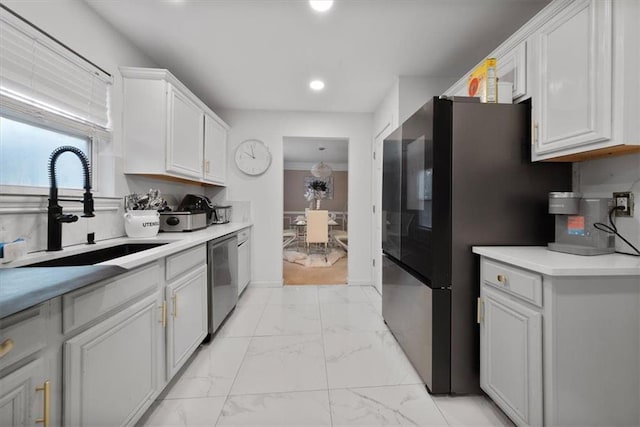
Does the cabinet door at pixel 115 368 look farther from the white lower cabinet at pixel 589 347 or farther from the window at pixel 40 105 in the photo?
the white lower cabinet at pixel 589 347

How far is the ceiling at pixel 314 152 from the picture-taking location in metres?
5.94

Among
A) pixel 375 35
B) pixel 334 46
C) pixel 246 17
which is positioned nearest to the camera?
pixel 246 17

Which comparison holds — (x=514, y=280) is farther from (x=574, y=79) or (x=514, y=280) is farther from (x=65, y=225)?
(x=65, y=225)

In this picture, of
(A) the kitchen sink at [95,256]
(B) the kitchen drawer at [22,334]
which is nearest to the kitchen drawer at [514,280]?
(B) the kitchen drawer at [22,334]

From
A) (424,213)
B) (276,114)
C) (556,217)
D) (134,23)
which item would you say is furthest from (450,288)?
(276,114)

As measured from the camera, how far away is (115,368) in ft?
3.35

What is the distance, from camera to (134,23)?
180 centimetres

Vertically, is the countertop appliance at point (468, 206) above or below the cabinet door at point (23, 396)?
above

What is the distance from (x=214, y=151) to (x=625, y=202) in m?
3.27

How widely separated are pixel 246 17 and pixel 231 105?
169 centimetres

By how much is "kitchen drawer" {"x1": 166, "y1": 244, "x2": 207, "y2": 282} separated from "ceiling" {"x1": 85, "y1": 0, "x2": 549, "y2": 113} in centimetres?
162

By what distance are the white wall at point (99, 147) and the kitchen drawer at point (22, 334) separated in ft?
2.00

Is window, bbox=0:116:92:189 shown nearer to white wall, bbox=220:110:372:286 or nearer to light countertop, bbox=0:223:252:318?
light countertop, bbox=0:223:252:318

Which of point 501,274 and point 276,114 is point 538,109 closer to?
point 501,274
